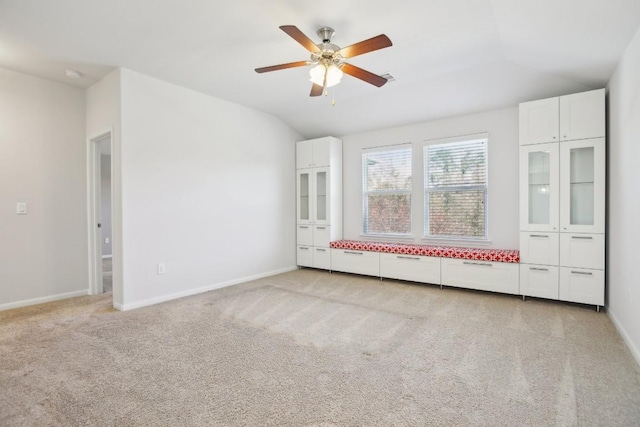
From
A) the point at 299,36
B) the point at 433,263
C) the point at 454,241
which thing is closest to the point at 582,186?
the point at 454,241

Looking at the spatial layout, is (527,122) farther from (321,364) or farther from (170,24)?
(170,24)

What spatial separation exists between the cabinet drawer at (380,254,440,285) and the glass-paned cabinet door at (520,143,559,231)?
4.03 ft

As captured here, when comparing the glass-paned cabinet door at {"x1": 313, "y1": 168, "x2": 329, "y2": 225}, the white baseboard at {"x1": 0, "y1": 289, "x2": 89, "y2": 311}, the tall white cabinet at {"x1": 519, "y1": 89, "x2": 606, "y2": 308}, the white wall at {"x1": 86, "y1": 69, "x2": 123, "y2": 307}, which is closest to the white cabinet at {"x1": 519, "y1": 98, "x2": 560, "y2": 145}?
the tall white cabinet at {"x1": 519, "y1": 89, "x2": 606, "y2": 308}

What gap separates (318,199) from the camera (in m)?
5.88

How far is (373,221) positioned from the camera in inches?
224

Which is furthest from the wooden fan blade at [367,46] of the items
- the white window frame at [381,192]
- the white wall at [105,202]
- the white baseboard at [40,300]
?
the white wall at [105,202]

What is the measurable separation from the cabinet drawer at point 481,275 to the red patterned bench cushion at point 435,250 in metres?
0.07

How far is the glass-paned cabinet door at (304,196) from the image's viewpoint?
591 centimetres

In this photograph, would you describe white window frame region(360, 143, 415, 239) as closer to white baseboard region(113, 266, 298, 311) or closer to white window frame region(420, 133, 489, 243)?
white window frame region(420, 133, 489, 243)

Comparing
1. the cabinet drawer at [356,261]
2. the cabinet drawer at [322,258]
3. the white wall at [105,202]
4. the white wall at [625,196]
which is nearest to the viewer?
the white wall at [625,196]

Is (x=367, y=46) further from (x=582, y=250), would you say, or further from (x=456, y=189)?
(x=582, y=250)

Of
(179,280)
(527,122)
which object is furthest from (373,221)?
(179,280)

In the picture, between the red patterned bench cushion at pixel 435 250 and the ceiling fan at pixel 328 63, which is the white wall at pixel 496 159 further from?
the ceiling fan at pixel 328 63

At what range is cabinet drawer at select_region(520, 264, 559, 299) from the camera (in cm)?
379
